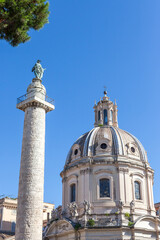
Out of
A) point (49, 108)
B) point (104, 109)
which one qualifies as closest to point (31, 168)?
point (49, 108)

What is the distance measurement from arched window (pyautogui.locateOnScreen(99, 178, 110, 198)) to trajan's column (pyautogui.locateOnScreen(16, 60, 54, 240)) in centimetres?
1482

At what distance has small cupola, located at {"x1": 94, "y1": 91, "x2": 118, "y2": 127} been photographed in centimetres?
5031

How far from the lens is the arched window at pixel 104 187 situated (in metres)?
41.4

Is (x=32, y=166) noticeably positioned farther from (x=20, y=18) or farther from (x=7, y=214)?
(x=7, y=214)

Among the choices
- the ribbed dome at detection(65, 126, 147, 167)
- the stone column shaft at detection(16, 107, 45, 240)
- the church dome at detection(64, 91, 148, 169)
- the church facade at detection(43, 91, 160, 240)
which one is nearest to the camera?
the stone column shaft at detection(16, 107, 45, 240)

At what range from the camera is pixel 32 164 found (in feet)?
91.2

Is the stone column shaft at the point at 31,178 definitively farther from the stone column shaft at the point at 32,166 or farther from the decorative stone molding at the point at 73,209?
the decorative stone molding at the point at 73,209

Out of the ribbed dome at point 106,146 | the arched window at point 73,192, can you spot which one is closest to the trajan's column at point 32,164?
the ribbed dome at point 106,146

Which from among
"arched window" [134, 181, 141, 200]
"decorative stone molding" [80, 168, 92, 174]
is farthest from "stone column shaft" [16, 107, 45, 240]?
"arched window" [134, 181, 141, 200]

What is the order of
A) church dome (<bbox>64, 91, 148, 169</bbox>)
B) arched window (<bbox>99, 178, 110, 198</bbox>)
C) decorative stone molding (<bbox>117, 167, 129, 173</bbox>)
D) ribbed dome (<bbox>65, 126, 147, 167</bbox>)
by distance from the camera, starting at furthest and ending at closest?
ribbed dome (<bbox>65, 126, 147, 167</bbox>) < church dome (<bbox>64, 91, 148, 169</bbox>) < decorative stone molding (<bbox>117, 167, 129, 173</bbox>) < arched window (<bbox>99, 178, 110, 198</bbox>)

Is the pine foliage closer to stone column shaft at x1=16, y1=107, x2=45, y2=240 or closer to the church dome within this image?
stone column shaft at x1=16, y1=107, x2=45, y2=240

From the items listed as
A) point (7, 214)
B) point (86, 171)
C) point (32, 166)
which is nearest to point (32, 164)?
point (32, 166)

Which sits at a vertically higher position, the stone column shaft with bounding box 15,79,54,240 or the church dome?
the church dome

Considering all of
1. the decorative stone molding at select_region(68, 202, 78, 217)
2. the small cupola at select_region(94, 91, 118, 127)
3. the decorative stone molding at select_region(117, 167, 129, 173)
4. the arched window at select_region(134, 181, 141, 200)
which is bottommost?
the decorative stone molding at select_region(68, 202, 78, 217)
